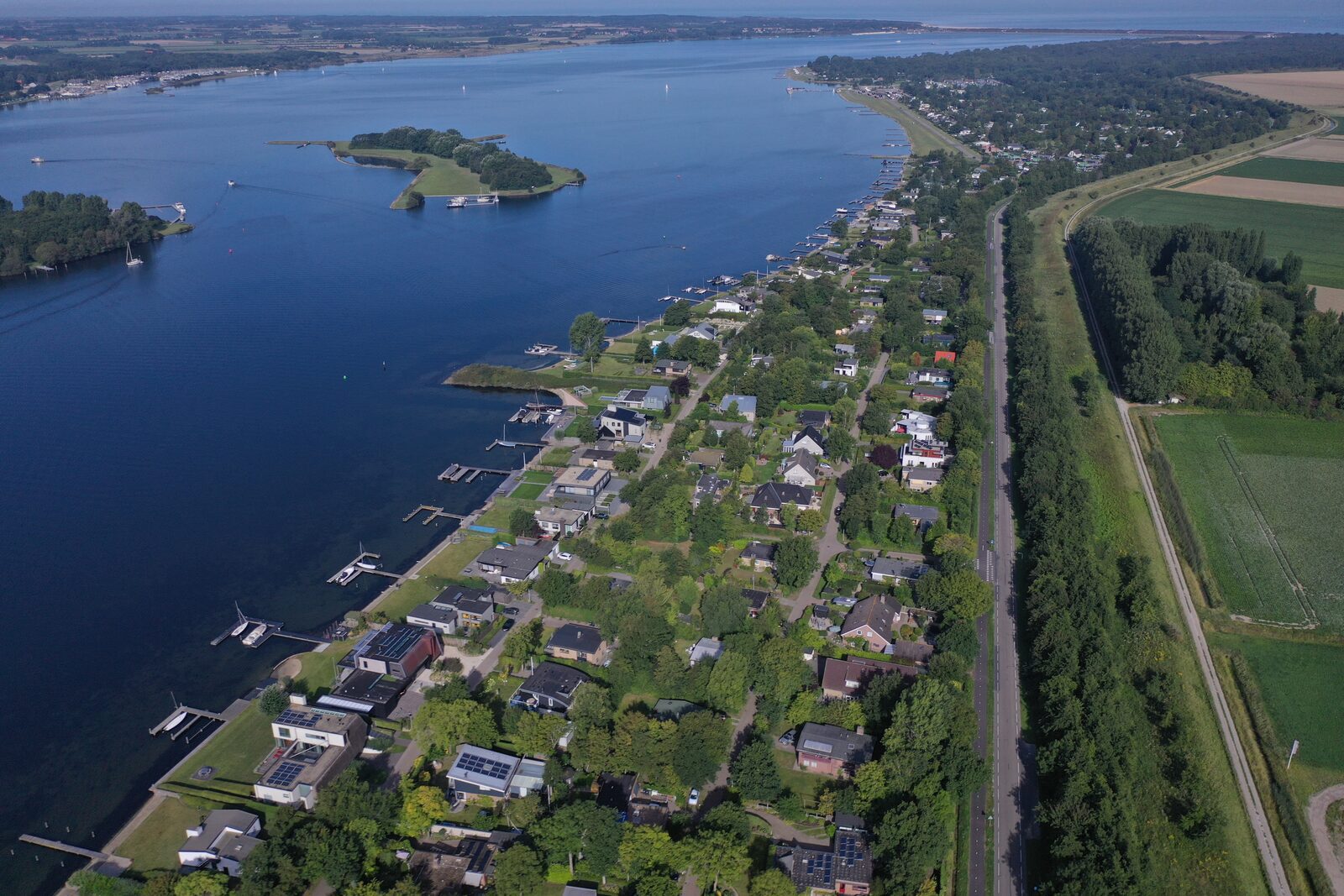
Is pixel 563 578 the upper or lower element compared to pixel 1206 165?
lower

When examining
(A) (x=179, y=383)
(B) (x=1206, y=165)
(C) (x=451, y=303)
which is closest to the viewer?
(A) (x=179, y=383)

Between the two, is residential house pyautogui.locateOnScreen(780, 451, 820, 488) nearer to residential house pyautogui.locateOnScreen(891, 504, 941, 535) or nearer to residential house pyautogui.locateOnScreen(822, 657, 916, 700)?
residential house pyautogui.locateOnScreen(891, 504, 941, 535)

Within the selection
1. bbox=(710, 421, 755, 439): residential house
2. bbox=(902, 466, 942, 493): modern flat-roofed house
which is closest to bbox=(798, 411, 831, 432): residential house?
bbox=(710, 421, 755, 439): residential house

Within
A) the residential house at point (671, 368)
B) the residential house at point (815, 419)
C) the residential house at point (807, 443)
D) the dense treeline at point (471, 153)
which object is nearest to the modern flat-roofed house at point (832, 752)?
the residential house at point (807, 443)

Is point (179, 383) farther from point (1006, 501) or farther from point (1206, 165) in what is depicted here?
point (1206, 165)

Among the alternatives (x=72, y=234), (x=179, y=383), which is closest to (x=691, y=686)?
(x=179, y=383)

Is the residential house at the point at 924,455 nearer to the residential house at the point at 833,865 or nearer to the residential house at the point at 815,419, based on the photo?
the residential house at the point at 815,419

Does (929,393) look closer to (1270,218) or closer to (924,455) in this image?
(924,455)
